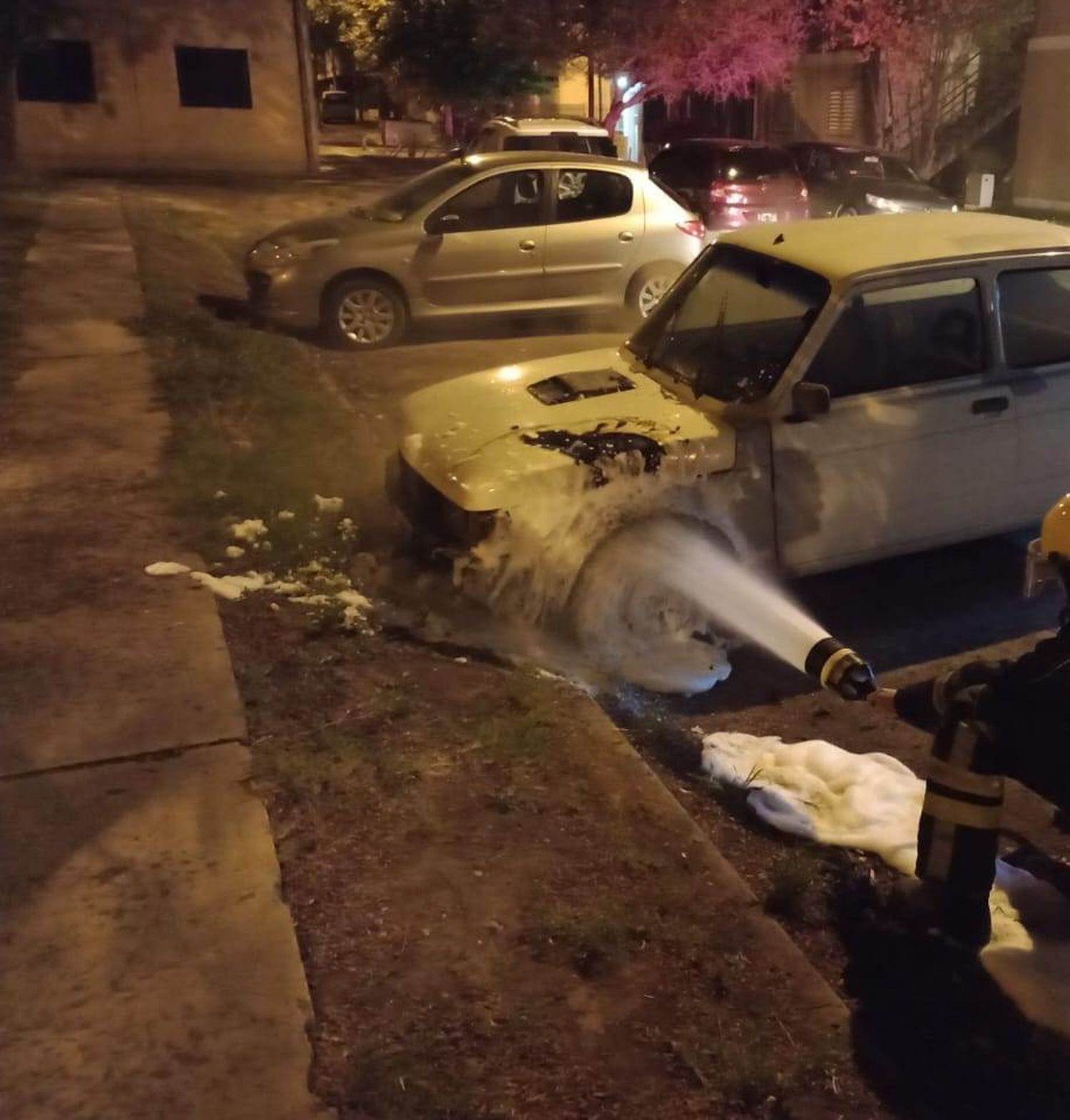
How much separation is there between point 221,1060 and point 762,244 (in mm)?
4300

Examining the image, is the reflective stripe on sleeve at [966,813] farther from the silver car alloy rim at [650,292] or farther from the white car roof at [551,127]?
the white car roof at [551,127]

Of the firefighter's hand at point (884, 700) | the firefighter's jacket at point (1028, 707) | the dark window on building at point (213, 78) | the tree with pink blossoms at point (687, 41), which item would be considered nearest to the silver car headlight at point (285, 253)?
the firefighter's hand at point (884, 700)

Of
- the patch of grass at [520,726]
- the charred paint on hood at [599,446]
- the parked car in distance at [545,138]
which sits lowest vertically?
the patch of grass at [520,726]

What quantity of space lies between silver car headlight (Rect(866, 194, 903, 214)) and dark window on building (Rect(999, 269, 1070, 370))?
14374mm

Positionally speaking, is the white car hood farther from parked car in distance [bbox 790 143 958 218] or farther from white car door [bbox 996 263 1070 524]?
parked car in distance [bbox 790 143 958 218]

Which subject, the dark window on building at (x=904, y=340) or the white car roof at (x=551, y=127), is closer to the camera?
the dark window on building at (x=904, y=340)

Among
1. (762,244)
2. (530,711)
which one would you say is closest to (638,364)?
(762,244)

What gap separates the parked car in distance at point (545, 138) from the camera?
49.0 ft

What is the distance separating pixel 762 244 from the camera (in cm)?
574

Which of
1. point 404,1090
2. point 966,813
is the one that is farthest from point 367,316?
point 404,1090

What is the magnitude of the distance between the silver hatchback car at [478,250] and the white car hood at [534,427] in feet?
16.6

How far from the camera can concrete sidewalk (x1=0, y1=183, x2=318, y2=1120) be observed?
2.87m

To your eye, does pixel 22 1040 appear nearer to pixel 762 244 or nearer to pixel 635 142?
pixel 762 244

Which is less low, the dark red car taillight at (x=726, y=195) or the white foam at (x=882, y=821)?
the dark red car taillight at (x=726, y=195)
